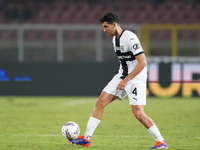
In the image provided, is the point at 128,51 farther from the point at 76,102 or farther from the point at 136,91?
the point at 76,102

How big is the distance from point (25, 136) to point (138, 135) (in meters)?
1.93

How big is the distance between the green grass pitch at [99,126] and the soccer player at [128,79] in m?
0.35

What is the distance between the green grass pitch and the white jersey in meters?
1.10

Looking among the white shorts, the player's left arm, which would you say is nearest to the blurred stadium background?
the white shorts

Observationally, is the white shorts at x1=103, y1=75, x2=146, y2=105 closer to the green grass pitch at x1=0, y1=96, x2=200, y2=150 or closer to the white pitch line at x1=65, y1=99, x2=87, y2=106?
the green grass pitch at x1=0, y1=96, x2=200, y2=150

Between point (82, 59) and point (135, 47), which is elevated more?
point (135, 47)

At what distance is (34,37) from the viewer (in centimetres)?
1444

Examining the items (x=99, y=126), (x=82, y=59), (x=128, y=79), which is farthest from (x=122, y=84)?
(x=82, y=59)

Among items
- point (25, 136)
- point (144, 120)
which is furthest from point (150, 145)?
point (25, 136)

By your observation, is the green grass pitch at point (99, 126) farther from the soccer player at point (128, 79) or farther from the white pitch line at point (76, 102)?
the soccer player at point (128, 79)

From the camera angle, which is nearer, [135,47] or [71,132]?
[135,47]

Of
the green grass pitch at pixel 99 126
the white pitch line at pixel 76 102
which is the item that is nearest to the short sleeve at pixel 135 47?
the green grass pitch at pixel 99 126

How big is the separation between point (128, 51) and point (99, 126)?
2.70m

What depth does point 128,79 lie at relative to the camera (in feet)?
17.9
